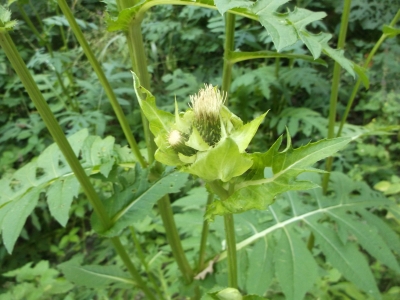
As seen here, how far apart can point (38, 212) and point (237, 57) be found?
1864 millimetres

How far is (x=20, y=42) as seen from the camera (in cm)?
289

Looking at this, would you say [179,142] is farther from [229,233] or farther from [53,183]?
[53,183]

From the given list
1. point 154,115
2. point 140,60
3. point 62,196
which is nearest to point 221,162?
point 154,115

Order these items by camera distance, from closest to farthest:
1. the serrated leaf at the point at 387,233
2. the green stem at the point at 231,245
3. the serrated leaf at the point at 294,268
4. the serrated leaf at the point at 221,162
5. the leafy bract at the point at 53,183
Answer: the serrated leaf at the point at 221,162 → the green stem at the point at 231,245 → the leafy bract at the point at 53,183 → the serrated leaf at the point at 294,268 → the serrated leaf at the point at 387,233

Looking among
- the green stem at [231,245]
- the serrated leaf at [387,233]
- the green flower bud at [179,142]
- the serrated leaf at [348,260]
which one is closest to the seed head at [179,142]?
the green flower bud at [179,142]

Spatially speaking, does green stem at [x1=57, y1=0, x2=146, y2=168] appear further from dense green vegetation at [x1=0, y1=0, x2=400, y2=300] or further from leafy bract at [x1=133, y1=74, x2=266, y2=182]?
leafy bract at [x1=133, y1=74, x2=266, y2=182]

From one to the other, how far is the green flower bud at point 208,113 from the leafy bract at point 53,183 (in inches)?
12.3

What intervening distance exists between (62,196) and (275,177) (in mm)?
454

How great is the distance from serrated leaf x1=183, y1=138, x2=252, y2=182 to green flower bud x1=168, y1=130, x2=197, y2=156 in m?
0.03

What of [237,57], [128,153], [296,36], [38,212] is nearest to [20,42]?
[38,212]

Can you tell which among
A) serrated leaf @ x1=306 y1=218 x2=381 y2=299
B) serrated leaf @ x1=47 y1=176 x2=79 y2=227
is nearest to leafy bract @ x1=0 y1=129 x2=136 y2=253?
serrated leaf @ x1=47 y1=176 x2=79 y2=227

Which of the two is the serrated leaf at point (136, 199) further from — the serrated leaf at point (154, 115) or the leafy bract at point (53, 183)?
the serrated leaf at point (154, 115)

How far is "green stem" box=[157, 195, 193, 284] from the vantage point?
821 mm

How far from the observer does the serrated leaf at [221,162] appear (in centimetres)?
41
